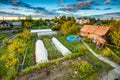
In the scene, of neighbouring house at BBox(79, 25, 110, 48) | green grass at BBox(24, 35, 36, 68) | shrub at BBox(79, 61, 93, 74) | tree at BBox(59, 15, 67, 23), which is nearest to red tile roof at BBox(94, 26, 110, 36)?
neighbouring house at BBox(79, 25, 110, 48)

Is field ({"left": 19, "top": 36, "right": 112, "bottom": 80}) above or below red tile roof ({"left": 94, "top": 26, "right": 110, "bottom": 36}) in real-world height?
below

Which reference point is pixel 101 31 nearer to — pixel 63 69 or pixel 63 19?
pixel 63 69

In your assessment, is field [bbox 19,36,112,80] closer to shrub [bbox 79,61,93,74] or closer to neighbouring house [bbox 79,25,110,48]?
shrub [bbox 79,61,93,74]

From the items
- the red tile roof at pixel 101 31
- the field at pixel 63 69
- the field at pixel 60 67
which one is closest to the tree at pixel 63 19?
the red tile roof at pixel 101 31

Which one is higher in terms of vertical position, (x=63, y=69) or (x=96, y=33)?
(x=96, y=33)

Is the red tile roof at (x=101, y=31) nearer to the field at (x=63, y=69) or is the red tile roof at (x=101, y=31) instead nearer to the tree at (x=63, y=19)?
the field at (x=63, y=69)

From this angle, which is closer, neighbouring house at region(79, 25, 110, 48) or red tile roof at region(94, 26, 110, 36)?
neighbouring house at region(79, 25, 110, 48)

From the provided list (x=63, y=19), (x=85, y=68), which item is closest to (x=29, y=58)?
(x=85, y=68)

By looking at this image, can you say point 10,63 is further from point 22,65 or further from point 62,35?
point 62,35
